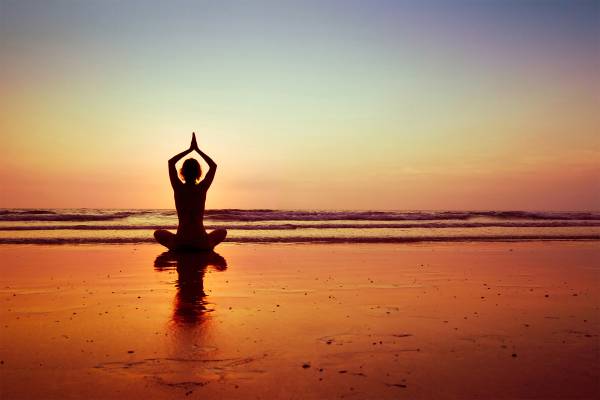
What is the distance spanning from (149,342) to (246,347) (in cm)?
89

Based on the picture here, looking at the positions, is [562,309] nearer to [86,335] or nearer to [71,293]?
[86,335]

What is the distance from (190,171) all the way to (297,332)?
6834 millimetres

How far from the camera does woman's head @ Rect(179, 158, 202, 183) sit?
11.0 meters

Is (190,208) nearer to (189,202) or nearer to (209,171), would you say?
(189,202)

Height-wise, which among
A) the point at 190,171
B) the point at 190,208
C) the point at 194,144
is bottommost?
the point at 190,208

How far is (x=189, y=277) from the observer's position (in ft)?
27.6

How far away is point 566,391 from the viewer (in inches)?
139

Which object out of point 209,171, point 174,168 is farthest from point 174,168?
point 209,171

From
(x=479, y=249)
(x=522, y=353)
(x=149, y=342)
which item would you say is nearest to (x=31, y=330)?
(x=149, y=342)

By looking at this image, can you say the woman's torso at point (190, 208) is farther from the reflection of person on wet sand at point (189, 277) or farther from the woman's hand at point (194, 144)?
the woman's hand at point (194, 144)

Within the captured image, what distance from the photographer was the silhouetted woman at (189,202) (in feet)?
36.3

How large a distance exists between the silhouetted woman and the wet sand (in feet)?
5.57

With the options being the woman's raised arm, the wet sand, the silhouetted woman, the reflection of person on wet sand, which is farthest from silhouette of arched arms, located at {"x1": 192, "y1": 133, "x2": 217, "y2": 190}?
the wet sand

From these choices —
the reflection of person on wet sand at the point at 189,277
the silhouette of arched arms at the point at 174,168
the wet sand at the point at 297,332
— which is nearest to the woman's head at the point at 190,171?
the silhouette of arched arms at the point at 174,168
